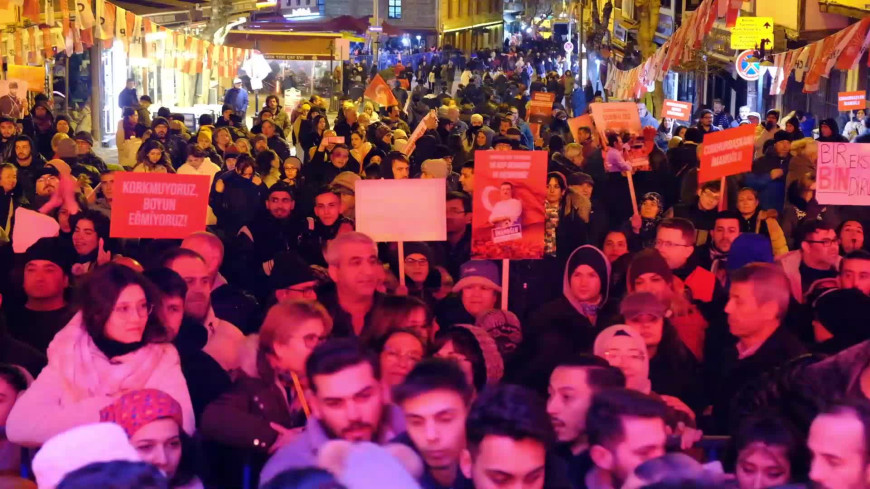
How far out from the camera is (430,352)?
538 centimetres

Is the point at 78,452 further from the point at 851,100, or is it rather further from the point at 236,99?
the point at 236,99

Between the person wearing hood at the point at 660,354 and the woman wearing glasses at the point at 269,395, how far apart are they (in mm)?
1466

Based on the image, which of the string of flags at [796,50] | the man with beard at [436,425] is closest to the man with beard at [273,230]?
the man with beard at [436,425]

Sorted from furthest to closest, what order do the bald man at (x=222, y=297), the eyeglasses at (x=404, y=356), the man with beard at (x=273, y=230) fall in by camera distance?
the man with beard at (x=273, y=230), the bald man at (x=222, y=297), the eyeglasses at (x=404, y=356)

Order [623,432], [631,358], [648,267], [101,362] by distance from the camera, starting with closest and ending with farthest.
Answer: [623,432] < [101,362] < [631,358] < [648,267]

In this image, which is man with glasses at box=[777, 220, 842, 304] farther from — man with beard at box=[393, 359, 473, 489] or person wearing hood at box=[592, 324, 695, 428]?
man with beard at box=[393, 359, 473, 489]

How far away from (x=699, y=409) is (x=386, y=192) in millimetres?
2772

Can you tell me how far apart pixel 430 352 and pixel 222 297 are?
1885 mm

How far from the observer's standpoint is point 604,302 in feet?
21.7

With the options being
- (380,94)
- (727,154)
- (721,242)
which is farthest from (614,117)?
(380,94)

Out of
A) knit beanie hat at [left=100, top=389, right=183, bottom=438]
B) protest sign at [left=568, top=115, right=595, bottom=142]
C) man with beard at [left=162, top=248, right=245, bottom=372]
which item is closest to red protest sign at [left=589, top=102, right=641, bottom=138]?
protest sign at [left=568, top=115, right=595, bottom=142]

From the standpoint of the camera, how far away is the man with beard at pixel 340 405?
13.6 ft

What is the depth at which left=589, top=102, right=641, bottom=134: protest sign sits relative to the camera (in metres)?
12.3

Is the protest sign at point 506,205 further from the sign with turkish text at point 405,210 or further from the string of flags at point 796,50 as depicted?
the string of flags at point 796,50
